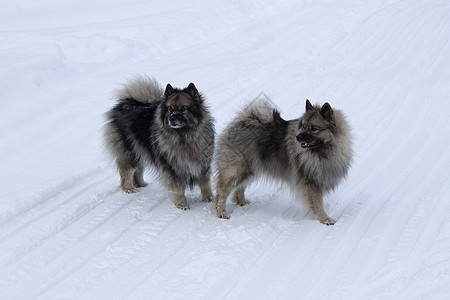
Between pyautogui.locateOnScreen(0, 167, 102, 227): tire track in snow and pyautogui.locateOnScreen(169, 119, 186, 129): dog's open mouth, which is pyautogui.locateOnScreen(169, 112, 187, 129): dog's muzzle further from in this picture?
pyautogui.locateOnScreen(0, 167, 102, 227): tire track in snow

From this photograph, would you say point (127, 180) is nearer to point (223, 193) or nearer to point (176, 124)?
point (176, 124)

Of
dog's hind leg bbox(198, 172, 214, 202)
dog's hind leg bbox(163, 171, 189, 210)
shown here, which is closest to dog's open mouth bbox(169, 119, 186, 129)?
dog's hind leg bbox(163, 171, 189, 210)

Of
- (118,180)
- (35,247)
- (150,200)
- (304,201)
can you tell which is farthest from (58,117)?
(304,201)

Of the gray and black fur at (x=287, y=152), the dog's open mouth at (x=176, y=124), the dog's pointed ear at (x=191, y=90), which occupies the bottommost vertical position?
the gray and black fur at (x=287, y=152)

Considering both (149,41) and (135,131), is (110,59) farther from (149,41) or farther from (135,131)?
(135,131)

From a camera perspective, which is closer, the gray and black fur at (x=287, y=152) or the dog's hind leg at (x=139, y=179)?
the gray and black fur at (x=287, y=152)

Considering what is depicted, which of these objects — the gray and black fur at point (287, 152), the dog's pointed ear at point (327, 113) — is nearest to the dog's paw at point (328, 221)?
the gray and black fur at point (287, 152)

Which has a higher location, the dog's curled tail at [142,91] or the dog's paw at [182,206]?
the dog's curled tail at [142,91]

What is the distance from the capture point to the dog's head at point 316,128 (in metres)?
5.40

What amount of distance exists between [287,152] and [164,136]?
4.86 feet

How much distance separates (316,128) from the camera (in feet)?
17.8

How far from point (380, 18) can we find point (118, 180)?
1004 centimetres

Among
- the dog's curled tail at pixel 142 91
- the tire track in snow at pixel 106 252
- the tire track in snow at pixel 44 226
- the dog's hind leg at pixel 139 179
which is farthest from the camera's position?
the dog's hind leg at pixel 139 179

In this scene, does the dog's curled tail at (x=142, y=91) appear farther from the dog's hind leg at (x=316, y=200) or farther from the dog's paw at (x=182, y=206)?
the dog's hind leg at (x=316, y=200)
